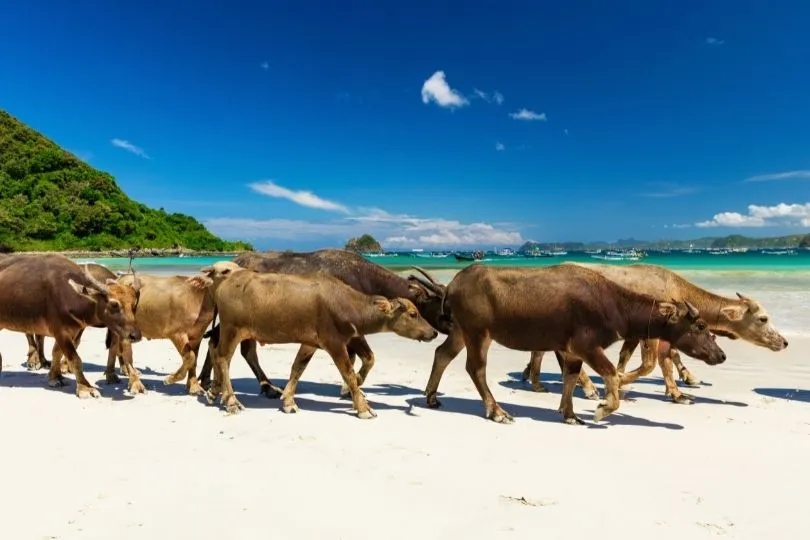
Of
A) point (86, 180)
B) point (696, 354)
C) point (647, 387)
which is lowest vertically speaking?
point (647, 387)

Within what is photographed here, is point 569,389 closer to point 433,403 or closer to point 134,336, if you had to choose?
point 433,403

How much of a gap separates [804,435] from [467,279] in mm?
4275

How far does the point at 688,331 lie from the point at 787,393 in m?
2.69

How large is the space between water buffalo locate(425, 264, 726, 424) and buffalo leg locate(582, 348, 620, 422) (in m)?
0.01

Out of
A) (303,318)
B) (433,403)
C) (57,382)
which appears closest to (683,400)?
(433,403)

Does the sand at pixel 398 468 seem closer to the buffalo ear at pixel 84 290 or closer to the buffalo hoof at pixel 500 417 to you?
the buffalo hoof at pixel 500 417

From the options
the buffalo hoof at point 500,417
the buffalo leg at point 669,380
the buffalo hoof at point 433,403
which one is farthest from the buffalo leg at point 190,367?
the buffalo leg at point 669,380

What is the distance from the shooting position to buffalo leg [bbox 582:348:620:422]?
253 inches

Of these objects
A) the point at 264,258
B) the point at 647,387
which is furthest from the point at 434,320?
the point at 647,387

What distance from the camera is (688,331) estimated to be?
7.05 meters

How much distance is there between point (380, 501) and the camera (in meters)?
4.22

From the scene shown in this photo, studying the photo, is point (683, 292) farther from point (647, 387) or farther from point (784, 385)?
point (784, 385)

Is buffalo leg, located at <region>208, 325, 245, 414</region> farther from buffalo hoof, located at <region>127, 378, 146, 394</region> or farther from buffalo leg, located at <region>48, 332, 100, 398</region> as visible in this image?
buffalo leg, located at <region>48, 332, 100, 398</region>

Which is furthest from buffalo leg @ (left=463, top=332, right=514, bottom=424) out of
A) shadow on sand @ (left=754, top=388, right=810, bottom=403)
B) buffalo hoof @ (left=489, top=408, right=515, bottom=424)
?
shadow on sand @ (left=754, top=388, right=810, bottom=403)
